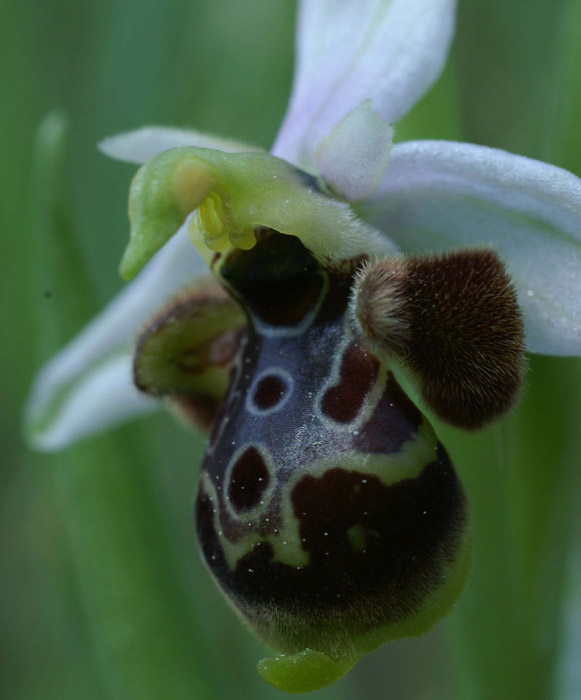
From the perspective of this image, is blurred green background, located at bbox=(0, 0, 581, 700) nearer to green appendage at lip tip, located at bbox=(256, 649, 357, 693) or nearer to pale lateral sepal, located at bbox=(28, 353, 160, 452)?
pale lateral sepal, located at bbox=(28, 353, 160, 452)

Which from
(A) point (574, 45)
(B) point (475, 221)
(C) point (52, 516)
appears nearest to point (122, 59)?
(C) point (52, 516)

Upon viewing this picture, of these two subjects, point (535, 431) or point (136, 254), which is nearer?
point (136, 254)

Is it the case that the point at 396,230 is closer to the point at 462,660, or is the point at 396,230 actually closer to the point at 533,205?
the point at 533,205

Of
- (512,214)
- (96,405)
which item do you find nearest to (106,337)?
(96,405)

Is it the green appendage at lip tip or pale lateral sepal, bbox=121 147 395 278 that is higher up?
pale lateral sepal, bbox=121 147 395 278

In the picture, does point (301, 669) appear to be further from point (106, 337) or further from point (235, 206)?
point (106, 337)

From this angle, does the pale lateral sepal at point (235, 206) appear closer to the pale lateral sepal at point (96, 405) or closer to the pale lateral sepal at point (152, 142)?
the pale lateral sepal at point (152, 142)

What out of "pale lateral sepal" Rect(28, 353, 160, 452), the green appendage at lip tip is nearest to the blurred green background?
"pale lateral sepal" Rect(28, 353, 160, 452)
